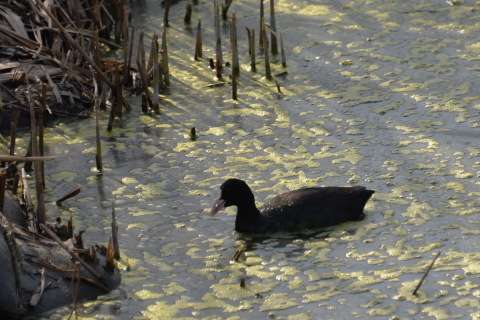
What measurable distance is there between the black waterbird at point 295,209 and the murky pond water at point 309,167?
0.37ft

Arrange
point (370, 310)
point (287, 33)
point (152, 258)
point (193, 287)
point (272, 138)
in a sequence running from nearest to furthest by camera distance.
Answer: point (370, 310) < point (193, 287) < point (152, 258) < point (272, 138) < point (287, 33)

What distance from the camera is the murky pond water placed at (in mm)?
5500

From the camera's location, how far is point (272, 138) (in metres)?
7.68

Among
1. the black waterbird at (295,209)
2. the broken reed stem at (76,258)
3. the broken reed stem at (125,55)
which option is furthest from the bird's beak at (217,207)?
the broken reed stem at (125,55)

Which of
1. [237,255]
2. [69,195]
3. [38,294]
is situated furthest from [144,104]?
[38,294]

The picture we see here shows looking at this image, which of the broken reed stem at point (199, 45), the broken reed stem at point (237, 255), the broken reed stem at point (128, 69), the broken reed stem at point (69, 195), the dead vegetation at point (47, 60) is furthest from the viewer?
the broken reed stem at point (199, 45)

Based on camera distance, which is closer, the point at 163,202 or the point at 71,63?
the point at 163,202

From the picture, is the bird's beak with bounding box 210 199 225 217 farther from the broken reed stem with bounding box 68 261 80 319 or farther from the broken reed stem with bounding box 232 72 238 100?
the broken reed stem with bounding box 232 72 238 100

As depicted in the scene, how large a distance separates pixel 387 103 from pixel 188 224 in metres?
2.39

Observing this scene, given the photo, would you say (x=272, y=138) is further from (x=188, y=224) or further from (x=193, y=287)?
(x=193, y=287)

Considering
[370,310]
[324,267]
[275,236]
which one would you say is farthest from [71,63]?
[370,310]

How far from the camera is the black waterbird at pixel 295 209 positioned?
6359 mm

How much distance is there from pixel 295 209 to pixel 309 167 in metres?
0.80

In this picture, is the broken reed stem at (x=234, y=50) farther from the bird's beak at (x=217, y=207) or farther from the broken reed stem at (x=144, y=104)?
the bird's beak at (x=217, y=207)
